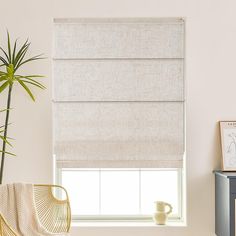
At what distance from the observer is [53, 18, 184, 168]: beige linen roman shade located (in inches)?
153

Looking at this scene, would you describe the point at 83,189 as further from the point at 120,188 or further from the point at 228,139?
the point at 228,139

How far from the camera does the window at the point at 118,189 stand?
4.06 m

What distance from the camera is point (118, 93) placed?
12.8 feet

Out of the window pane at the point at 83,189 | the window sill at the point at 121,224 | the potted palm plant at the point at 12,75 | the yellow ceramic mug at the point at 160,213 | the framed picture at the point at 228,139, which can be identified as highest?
the potted palm plant at the point at 12,75

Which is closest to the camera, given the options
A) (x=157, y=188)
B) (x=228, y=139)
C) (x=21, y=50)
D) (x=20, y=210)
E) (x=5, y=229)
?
(x=5, y=229)

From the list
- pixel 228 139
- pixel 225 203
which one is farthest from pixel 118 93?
pixel 225 203

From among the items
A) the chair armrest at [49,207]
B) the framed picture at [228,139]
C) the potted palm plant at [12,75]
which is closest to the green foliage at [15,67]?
the potted palm plant at [12,75]

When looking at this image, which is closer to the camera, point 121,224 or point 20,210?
point 20,210

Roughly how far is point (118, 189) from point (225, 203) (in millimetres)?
960

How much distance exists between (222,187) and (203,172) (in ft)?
0.97

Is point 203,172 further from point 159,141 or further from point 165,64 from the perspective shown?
point 165,64

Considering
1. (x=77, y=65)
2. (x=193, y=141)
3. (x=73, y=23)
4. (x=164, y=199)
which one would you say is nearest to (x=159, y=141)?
(x=193, y=141)

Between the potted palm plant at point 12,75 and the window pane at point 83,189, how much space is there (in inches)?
21.6

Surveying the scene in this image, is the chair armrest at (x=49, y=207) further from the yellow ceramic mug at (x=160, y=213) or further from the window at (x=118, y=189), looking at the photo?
the yellow ceramic mug at (x=160, y=213)
